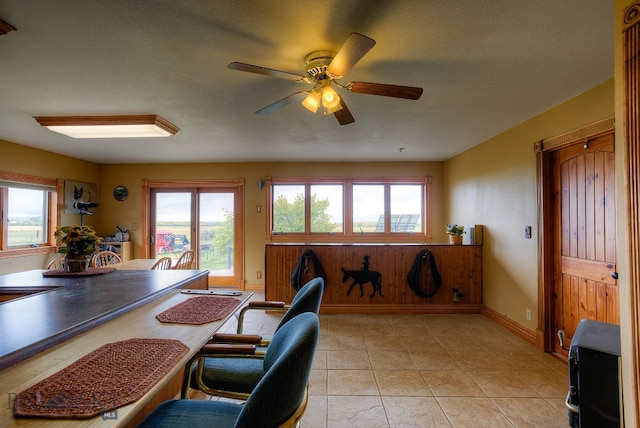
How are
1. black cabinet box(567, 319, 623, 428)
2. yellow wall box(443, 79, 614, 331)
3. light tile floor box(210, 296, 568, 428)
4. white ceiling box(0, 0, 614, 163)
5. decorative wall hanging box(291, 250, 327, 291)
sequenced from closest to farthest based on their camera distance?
1. black cabinet box(567, 319, 623, 428)
2. white ceiling box(0, 0, 614, 163)
3. light tile floor box(210, 296, 568, 428)
4. yellow wall box(443, 79, 614, 331)
5. decorative wall hanging box(291, 250, 327, 291)

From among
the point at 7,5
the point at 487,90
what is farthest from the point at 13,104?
the point at 487,90

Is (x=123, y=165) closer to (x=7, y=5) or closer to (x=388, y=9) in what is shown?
(x=7, y=5)

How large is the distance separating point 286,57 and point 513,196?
9.66 feet

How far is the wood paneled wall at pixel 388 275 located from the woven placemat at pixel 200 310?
7.34 feet

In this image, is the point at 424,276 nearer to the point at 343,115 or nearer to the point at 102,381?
the point at 343,115

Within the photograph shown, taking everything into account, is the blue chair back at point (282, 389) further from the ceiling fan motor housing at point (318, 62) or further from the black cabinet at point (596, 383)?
the ceiling fan motor housing at point (318, 62)

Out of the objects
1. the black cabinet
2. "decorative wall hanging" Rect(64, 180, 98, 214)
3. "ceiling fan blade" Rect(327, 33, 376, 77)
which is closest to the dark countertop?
"ceiling fan blade" Rect(327, 33, 376, 77)

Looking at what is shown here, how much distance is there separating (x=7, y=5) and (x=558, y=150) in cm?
412

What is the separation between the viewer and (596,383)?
131cm

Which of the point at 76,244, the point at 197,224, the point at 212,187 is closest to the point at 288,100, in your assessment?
the point at 76,244

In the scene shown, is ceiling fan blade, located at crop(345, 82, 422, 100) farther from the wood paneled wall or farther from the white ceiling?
the wood paneled wall

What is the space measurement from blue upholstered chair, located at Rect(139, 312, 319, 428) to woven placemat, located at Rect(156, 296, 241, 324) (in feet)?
1.25

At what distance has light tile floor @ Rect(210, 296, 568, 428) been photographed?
1990 millimetres

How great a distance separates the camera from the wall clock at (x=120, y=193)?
5660 millimetres
